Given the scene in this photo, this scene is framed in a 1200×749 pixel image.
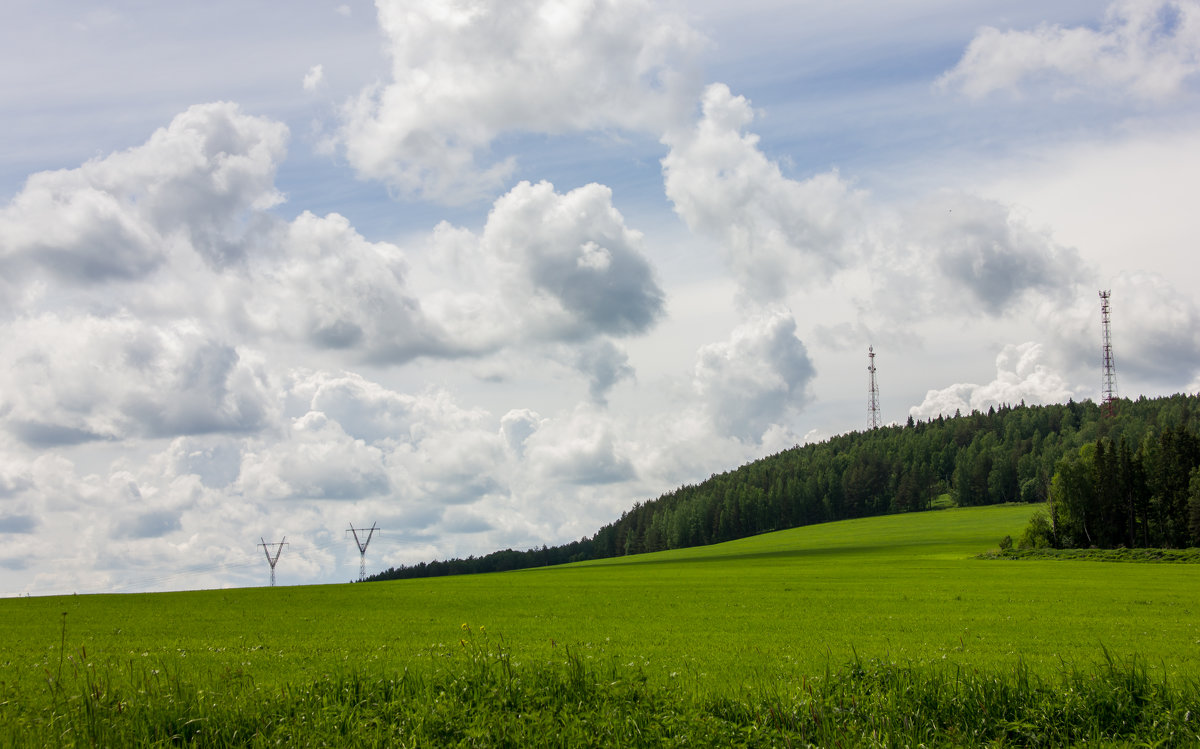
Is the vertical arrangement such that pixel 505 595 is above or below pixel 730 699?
below

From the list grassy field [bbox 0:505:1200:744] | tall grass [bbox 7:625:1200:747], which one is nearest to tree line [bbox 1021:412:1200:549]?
grassy field [bbox 0:505:1200:744]

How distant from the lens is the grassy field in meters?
12.6

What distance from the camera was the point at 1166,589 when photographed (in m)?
54.2

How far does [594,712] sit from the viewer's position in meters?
10.7

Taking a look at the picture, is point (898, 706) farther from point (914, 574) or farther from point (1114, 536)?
point (1114, 536)

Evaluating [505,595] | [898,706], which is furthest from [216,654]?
[505,595]

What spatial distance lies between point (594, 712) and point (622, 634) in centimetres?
1867

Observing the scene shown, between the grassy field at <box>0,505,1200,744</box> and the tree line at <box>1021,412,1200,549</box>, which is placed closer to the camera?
the grassy field at <box>0,505,1200,744</box>

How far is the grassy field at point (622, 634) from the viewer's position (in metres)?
12.6

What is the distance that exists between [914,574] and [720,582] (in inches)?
774

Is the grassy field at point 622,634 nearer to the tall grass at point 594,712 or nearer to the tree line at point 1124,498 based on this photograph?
the tall grass at point 594,712

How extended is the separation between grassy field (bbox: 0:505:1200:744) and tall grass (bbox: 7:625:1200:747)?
0.17 metres

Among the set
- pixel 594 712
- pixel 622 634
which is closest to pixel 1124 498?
pixel 622 634

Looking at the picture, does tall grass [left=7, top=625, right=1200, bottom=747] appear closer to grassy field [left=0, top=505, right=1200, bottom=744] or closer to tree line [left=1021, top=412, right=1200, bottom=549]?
grassy field [left=0, top=505, right=1200, bottom=744]
